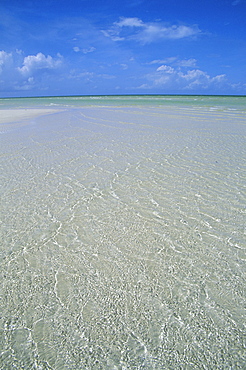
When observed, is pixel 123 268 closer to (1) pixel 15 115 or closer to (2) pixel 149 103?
(1) pixel 15 115

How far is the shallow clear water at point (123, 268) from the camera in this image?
1786mm

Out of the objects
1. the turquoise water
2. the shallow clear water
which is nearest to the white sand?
the shallow clear water

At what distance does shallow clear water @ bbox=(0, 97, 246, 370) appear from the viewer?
5.86ft

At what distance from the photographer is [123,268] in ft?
8.46

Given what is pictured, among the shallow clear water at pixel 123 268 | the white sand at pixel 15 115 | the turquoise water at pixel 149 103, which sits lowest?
the shallow clear water at pixel 123 268

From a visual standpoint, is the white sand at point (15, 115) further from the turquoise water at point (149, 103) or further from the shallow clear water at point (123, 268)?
the turquoise water at point (149, 103)

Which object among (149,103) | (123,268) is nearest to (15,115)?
(123,268)

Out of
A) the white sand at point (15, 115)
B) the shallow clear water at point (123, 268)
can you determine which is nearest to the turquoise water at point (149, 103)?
the white sand at point (15, 115)

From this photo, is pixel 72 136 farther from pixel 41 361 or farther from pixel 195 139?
pixel 41 361

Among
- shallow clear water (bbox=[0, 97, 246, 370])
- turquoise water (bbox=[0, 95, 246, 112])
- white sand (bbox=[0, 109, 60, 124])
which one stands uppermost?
turquoise water (bbox=[0, 95, 246, 112])

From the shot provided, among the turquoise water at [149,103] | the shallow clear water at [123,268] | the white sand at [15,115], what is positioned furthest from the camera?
the turquoise water at [149,103]

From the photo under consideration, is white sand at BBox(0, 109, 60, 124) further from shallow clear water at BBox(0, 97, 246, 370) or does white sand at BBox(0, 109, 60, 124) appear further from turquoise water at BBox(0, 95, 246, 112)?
turquoise water at BBox(0, 95, 246, 112)

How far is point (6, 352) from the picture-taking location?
1771mm

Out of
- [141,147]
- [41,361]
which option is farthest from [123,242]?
[141,147]
